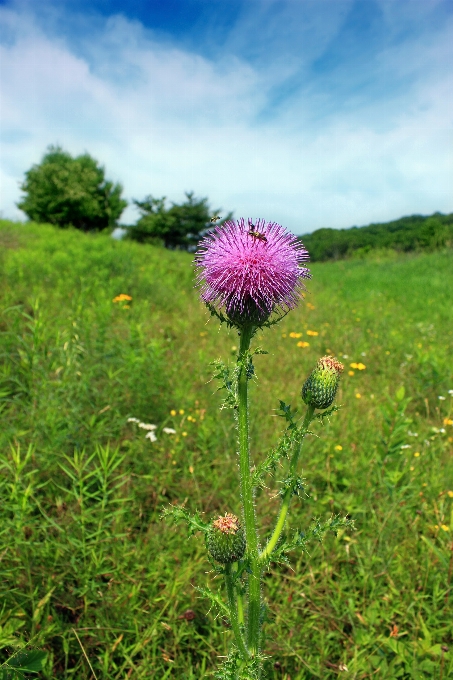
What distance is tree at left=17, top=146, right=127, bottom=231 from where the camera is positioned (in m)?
27.1

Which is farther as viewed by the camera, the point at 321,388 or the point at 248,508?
the point at 321,388

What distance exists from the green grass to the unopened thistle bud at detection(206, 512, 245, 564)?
0.38 m

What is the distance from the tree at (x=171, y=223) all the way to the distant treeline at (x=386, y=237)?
8130 mm

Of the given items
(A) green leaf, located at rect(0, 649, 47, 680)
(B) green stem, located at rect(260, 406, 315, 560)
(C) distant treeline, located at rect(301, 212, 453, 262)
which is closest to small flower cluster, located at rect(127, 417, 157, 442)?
(A) green leaf, located at rect(0, 649, 47, 680)

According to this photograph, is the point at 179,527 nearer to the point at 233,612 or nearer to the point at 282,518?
the point at 233,612

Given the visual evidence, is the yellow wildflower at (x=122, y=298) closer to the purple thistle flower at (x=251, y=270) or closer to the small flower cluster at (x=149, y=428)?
the small flower cluster at (x=149, y=428)

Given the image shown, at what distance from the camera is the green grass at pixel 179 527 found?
1.98m

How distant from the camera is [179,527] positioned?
2.67m

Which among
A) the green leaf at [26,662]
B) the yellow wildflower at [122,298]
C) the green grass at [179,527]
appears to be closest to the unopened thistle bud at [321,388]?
the green grass at [179,527]

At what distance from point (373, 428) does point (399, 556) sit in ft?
4.84

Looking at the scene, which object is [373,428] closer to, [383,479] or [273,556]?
[383,479]

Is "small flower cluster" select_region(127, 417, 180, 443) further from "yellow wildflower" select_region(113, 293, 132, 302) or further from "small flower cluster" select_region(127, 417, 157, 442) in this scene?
"yellow wildflower" select_region(113, 293, 132, 302)

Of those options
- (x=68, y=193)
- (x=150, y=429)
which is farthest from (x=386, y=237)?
(x=150, y=429)

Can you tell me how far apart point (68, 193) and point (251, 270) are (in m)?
28.3
